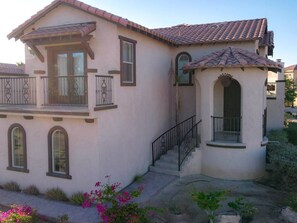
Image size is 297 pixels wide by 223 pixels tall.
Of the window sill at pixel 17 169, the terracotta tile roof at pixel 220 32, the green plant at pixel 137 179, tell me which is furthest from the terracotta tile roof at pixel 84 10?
the green plant at pixel 137 179

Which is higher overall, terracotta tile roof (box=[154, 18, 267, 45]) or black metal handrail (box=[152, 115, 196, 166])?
terracotta tile roof (box=[154, 18, 267, 45])

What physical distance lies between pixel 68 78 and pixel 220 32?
8.88m

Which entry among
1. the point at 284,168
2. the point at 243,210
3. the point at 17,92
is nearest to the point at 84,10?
the point at 17,92

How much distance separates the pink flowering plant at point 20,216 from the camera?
7.86 metres

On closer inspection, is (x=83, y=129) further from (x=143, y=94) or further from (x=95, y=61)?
(x=143, y=94)

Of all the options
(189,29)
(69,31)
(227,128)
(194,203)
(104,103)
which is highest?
(189,29)

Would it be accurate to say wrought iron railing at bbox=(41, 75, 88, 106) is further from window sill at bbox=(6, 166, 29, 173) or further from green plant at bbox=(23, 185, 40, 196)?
green plant at bbox=(23, 185, 40, 196)

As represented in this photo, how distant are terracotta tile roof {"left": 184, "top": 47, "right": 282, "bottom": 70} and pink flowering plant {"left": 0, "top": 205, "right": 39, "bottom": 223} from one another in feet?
27.7

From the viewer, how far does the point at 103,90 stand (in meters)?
10.1

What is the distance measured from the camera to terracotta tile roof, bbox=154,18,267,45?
1441 cm

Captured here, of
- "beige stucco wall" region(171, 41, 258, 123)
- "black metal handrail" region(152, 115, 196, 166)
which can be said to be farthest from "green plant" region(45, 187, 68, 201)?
"beige stucco wall" region(171, 41, 258, 123)

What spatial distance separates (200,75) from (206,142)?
10.2 ft

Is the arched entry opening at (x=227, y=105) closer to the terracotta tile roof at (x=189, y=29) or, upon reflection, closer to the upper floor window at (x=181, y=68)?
the upper floor window at (x=181, y=68)

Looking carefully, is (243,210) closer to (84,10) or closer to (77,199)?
(77,199)
